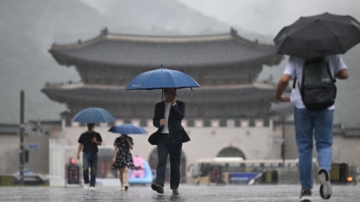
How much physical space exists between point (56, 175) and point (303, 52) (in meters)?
37.2

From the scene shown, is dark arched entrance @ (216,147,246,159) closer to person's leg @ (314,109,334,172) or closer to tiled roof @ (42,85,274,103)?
tiled roof @ (42,85,274,103)

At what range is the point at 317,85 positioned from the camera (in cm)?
744

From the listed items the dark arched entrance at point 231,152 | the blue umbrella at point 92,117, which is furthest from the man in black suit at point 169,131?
the dark arched entrance at point 231,152

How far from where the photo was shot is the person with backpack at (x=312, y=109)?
24.3 ft

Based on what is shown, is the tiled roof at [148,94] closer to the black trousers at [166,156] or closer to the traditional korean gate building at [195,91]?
the traditional korean gate building at [195,91]

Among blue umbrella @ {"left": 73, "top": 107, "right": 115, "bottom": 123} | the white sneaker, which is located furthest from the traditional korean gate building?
the white sneaker

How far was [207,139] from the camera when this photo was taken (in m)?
46.0

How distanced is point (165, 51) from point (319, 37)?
40.5 meters

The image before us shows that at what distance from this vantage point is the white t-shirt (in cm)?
762

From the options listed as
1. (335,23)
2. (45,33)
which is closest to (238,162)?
(335,23)

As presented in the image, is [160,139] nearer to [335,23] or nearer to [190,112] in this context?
[335,23]

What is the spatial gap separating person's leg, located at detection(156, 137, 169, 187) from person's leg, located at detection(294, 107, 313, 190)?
310 centimetres

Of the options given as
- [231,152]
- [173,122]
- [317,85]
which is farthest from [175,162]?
[231,152]

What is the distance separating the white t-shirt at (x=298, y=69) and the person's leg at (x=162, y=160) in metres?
3.14
